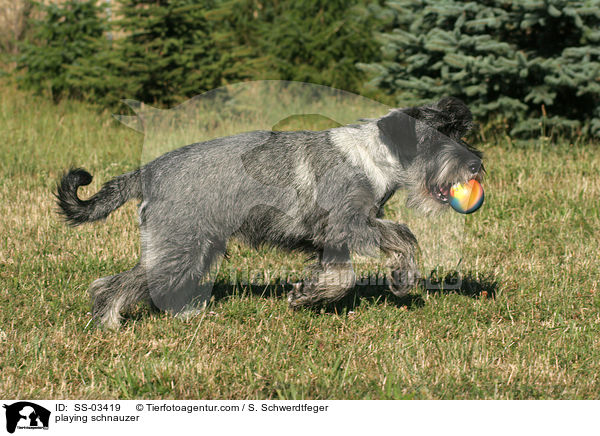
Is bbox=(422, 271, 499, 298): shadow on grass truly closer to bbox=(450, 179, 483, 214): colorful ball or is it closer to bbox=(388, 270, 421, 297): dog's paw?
bbox=(388, 270, 421, 297): dog's paw

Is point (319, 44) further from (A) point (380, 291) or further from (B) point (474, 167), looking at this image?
(B) point (474, 167)

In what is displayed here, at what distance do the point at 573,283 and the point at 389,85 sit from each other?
5.34m

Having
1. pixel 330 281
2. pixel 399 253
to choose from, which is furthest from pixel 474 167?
pixel 330 281

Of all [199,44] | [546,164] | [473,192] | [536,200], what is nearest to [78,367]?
[473,192]

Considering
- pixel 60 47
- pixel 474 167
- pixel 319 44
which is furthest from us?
pixel 319 44

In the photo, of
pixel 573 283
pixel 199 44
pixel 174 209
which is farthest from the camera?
pixel 199 44

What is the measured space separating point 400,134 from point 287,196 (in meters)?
→ 0.87

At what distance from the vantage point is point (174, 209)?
162 inches

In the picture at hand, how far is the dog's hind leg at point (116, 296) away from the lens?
4172 millimetres

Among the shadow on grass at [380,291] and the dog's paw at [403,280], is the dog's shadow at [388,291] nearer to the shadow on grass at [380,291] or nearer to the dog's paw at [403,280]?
the shadow on grass at [380,291]

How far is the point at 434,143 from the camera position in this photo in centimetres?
424
